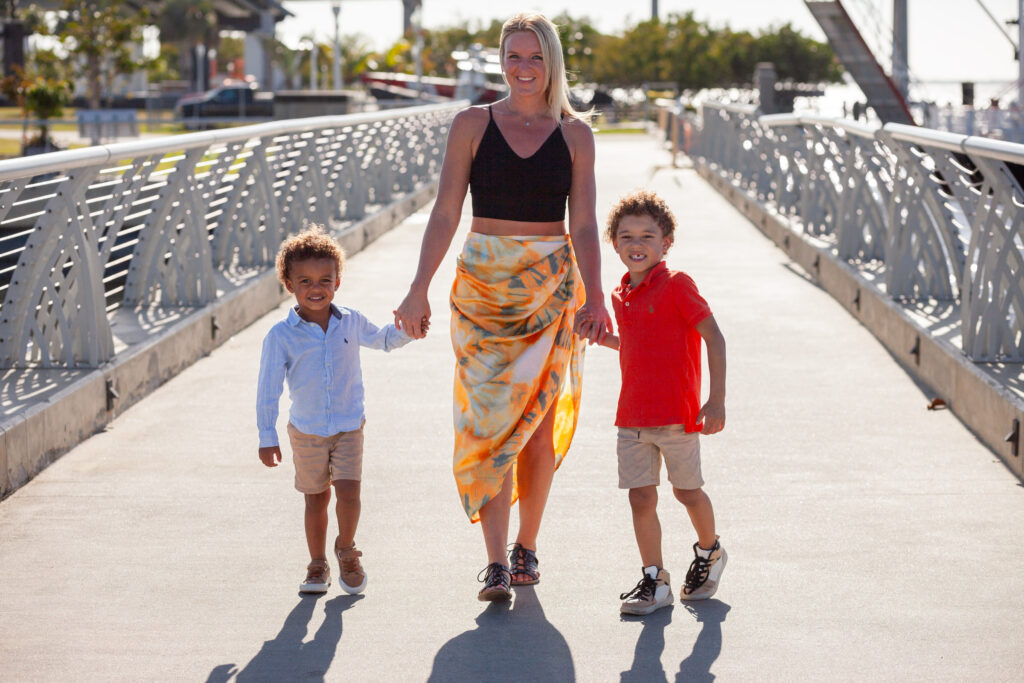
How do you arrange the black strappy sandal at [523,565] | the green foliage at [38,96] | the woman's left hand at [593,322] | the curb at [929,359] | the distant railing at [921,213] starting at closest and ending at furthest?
the woman's left hand at [593,322] → the black strappy sandal at [523,565] → the curb at [929,359] → the distant railing at [921,213] → the green foliage at [38,96]

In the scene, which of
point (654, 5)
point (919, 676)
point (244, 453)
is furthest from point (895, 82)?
point (654, 5)

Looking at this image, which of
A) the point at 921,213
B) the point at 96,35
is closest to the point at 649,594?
the point at 921,213

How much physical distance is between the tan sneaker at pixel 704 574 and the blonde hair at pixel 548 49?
143 cm

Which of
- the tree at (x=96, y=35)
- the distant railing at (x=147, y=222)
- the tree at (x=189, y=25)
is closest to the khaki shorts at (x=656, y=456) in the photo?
the distant railing at (x=147, y=222)

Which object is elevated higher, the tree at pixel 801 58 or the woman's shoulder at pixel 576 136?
the tree at pixel 801 58

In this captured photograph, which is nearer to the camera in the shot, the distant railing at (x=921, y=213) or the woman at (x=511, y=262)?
the woman at (x=511, y=262)

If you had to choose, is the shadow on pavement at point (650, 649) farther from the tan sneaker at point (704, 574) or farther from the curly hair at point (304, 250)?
the curly hair at point (304, 250)

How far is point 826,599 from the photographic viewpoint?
490 centimetres

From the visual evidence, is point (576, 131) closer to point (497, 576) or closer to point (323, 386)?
point (323, 386)

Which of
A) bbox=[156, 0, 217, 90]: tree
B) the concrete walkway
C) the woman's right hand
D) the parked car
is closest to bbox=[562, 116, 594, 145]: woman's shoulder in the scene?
the woman's right hand

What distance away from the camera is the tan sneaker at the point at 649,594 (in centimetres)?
475

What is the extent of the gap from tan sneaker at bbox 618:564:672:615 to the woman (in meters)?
0.39

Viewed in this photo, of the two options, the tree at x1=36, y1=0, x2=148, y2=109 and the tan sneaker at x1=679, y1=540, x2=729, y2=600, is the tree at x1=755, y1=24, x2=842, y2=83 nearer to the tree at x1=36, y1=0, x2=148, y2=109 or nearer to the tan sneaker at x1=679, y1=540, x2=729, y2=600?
the tree at x1=36, y1=0, x2=148, y2=109

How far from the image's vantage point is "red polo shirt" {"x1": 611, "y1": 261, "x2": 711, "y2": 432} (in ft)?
15.5
